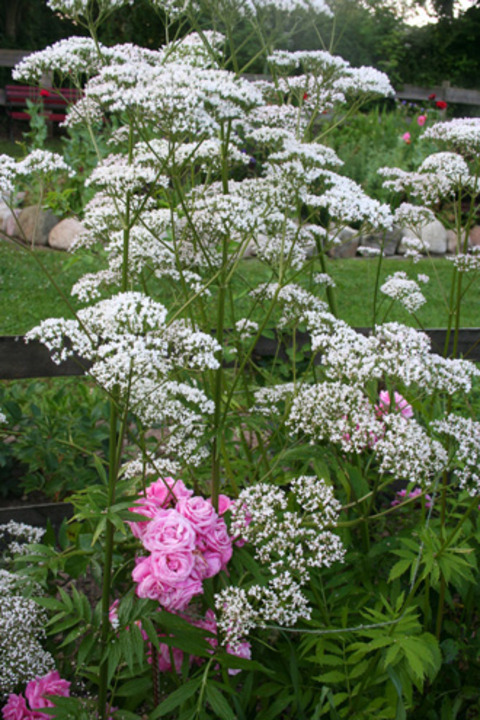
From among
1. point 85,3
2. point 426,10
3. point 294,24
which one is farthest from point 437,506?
point 426,10

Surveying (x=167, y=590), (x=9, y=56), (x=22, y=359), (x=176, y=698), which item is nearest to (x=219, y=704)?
(x=176, y=698)

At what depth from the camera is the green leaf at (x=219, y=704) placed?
1774 millimetres

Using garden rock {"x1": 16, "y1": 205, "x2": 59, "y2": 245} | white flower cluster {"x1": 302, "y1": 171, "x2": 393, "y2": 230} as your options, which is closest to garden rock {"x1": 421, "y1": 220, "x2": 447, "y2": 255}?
garden rock {"x1": 16, "y1": 205, "x2": 59, "y2": 245}

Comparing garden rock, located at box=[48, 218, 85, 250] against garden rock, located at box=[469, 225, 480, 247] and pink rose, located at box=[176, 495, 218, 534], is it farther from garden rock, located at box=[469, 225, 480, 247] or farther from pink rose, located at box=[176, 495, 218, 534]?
pink rose, located at box=[176, 495, 218, 534]

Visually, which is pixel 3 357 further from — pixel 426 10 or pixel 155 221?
pixel 426 10

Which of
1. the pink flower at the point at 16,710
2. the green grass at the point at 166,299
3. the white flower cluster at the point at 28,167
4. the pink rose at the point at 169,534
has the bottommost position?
the green grass at the point at 166,299

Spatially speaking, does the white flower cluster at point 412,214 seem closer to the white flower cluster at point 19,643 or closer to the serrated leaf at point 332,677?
the serrated leaf at point 332,677

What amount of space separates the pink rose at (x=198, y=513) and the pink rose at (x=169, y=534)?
3cm

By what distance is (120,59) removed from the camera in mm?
2199

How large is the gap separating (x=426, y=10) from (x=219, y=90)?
21.0m

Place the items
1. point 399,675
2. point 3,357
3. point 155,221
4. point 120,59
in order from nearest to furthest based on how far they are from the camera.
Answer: point 399,675 < point 120,59 < point 155,221 < point 3,357

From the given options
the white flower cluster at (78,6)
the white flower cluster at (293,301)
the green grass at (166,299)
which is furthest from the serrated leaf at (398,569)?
the green grass at (166,299)

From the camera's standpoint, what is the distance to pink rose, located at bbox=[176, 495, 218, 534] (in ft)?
6.39

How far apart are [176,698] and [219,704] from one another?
0.13 m
